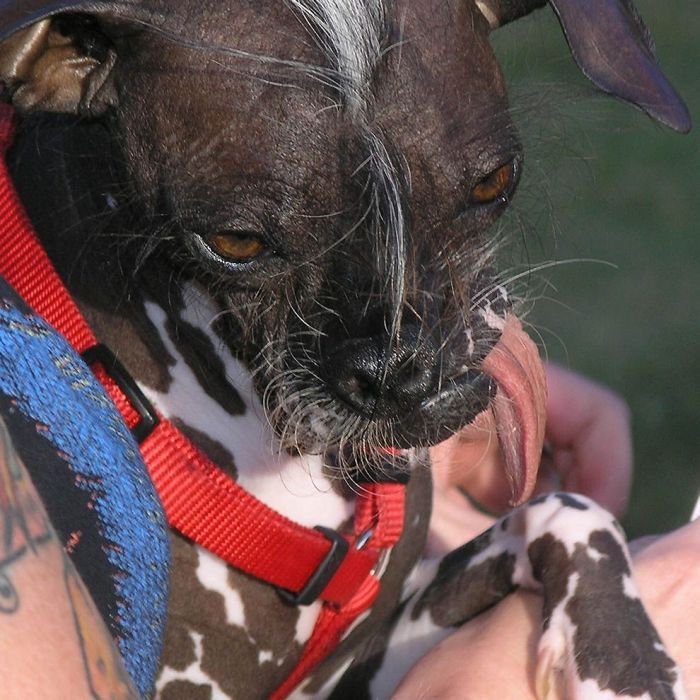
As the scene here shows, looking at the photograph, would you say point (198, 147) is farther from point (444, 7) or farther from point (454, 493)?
point (454, 493)

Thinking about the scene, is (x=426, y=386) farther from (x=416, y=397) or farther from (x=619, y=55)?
(x=619, y=55)

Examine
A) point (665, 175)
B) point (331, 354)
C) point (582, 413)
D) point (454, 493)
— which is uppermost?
point (331, 354)

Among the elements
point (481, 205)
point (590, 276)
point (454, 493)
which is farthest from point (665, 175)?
point (481, 205)

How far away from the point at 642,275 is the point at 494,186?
2098 mm

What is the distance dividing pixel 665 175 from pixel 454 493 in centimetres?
185

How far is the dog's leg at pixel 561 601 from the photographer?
130 centimetres

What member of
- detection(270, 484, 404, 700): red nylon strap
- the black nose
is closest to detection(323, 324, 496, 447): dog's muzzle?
the black nose

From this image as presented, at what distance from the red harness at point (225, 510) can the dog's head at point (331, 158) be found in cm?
12

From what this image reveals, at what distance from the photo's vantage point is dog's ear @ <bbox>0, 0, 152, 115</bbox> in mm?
1158

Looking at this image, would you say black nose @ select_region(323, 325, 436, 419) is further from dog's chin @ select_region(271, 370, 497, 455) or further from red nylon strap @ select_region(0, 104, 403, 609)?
red nylon strap @ select_region(0, 104, 403, 609)

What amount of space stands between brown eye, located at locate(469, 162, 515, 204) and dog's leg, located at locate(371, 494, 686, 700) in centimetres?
42

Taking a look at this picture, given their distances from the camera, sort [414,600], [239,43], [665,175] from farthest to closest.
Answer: [665,175], [414,600], [239,43]

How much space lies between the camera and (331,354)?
46.6 inches

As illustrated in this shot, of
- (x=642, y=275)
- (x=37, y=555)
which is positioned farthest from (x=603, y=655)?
(x=642, y=275)
